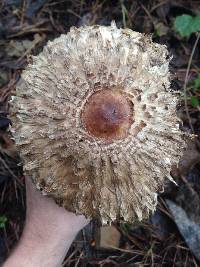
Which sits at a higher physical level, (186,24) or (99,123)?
(186,24)

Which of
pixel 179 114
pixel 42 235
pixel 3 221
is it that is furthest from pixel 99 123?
pixel 3 221

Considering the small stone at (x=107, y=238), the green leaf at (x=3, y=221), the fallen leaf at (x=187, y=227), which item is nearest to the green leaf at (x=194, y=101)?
the fallen leaf at (x=187, y=227)

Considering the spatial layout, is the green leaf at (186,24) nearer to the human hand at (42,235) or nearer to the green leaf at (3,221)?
the human hand at (42,235)

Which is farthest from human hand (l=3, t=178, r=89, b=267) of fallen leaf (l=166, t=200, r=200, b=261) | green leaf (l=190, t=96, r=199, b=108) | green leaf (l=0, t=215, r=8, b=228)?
green leaf (l=190, t=96, r=199, b=108)

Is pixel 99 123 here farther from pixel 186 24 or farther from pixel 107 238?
pixel 186 24

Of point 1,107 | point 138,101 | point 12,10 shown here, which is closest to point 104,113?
point 138,101
